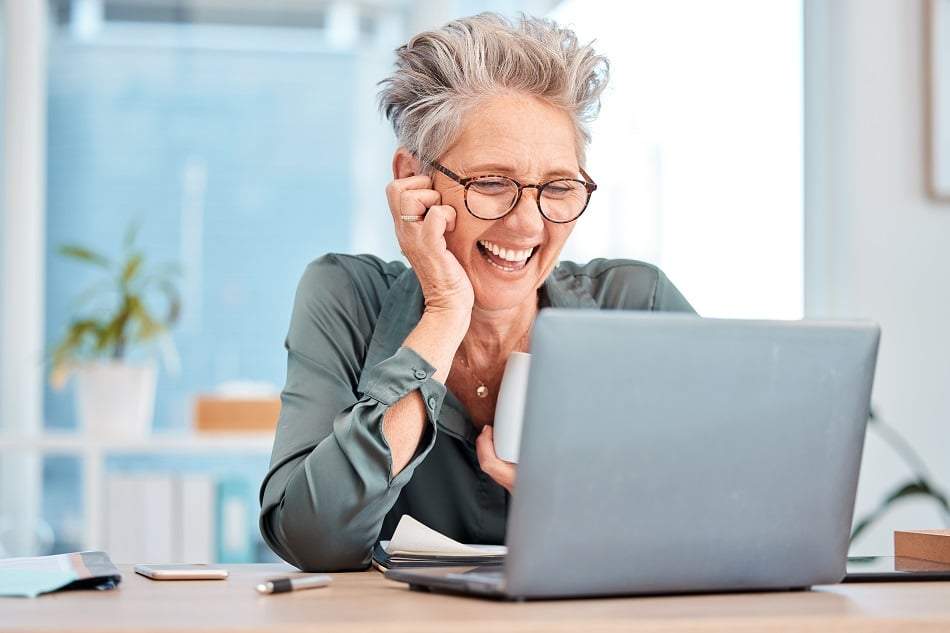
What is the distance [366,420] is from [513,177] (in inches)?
17.2

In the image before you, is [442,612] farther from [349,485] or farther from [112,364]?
[112,364]

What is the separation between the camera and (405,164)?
1.59 metres

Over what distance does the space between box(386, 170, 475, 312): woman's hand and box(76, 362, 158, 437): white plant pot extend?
5.97 ft

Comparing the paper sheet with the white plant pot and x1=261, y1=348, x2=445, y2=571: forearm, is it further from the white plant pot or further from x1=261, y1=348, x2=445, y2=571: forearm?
the white plant pot

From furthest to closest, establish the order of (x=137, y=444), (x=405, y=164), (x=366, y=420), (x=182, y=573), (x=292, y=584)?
(x=137, y=444), (x=405, y=164), (x=366, y=420), (x=182, y=573), (x=292, y=584)

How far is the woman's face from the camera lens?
4.84ft

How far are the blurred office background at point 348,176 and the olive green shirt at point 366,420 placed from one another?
158 cm

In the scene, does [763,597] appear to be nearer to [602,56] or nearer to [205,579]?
Result: [205,579]

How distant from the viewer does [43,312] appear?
11.9 ft

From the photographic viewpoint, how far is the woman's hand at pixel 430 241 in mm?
1430

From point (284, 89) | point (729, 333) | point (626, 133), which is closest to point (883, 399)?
point (626, 133)

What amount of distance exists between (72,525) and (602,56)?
270 centimetres

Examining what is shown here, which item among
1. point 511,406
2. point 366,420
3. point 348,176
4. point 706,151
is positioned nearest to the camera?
point 366,420

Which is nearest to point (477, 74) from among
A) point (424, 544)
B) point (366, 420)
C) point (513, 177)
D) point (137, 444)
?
point (513, 177)
